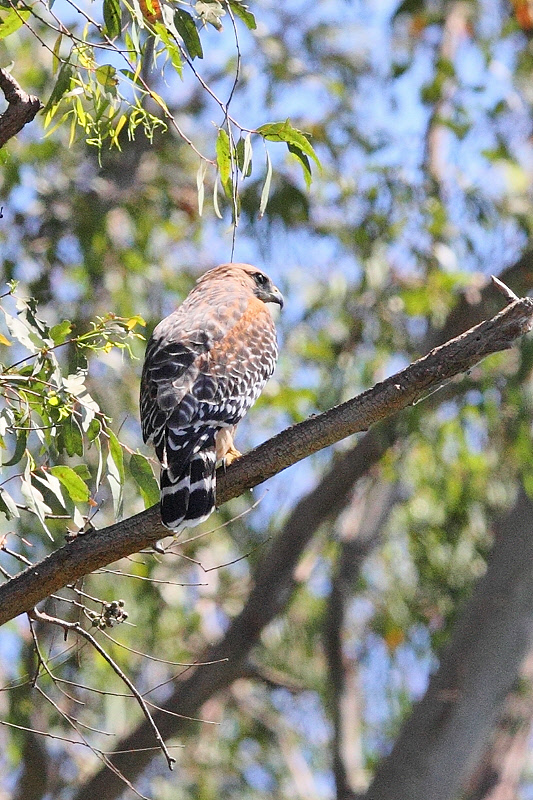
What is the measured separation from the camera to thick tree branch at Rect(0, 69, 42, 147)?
2307 mm

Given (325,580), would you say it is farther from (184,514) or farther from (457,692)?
(184,514)

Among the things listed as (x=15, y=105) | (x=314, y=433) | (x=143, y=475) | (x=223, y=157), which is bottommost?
(x=314, y=433)

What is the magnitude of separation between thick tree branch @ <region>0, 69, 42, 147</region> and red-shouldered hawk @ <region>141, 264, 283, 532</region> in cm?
97

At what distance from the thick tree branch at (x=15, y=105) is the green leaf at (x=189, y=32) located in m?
0.48

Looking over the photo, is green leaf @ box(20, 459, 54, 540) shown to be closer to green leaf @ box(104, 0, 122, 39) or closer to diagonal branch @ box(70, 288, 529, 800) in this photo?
green leaf @ box(104, 0, 122, 39)

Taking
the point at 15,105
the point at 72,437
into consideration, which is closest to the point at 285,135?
the point at 15,105

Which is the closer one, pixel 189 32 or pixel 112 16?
pixel 112 16

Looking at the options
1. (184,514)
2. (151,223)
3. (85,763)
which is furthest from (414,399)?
(85,763)

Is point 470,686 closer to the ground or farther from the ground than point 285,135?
farther from the ground

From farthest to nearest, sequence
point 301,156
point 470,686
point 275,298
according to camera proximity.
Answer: point 470,686 → point 275,298 → point 301,156

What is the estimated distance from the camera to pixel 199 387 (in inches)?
142

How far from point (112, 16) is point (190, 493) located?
1200mm

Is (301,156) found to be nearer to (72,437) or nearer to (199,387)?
(72,437)

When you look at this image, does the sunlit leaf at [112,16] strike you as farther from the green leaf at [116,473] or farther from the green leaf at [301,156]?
the green leaf at [116,473]
